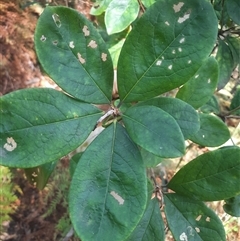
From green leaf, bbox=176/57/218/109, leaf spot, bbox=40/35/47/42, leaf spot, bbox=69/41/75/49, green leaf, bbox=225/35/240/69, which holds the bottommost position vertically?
green leaf, bbox=225/35/240/69

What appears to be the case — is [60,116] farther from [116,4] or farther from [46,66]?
[116,4]

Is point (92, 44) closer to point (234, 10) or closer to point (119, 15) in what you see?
point (119, 15)

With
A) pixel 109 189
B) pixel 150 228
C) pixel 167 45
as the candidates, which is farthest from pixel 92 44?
pixel 150 228

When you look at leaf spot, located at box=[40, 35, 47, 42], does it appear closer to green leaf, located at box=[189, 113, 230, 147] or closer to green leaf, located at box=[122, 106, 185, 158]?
green leaf, located at box=[122, 106, 185, 158]

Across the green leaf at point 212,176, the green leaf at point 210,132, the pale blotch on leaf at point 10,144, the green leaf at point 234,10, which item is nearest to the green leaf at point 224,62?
the green leaf at point 234,10

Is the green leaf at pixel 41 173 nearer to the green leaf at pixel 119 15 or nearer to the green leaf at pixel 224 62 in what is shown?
the green leaf at pixel 119 15

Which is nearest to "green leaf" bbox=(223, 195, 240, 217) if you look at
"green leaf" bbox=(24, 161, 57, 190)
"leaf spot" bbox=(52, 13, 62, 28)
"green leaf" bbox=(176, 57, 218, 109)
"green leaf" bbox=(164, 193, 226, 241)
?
"green leaf" bbox=(164, 193, 226, 241)
